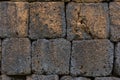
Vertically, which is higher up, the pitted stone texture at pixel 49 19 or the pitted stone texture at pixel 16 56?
the pitted stone texture at pixel 49 19

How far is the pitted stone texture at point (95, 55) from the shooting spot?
4.43 meters

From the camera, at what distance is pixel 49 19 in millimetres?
4457

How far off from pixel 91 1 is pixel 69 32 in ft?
1.84

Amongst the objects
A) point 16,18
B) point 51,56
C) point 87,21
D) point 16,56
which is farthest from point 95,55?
point 16,18

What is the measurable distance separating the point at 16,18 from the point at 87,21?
3.45 ft

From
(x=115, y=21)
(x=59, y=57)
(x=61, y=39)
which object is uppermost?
(x=115, y=21)

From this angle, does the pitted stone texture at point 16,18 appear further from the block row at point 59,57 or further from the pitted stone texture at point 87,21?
the pitted stone texture at point 87,21

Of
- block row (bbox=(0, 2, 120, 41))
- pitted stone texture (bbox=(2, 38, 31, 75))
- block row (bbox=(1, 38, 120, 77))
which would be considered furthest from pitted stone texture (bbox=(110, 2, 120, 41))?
pitted stone texture (bbox=(2, 38, 31, 75))

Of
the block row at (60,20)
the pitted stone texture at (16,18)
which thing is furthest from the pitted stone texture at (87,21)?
the pitted stone texture at (16,18)

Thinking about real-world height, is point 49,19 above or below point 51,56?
above

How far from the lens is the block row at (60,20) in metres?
4.43

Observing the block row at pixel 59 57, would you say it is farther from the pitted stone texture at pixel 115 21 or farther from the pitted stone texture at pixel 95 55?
the pitted stone texture at pixel 115 21

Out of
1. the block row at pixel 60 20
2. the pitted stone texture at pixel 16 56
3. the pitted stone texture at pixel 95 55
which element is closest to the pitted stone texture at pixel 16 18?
the block row at pixel 60 20

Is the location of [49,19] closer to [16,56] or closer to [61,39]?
[61,39]
